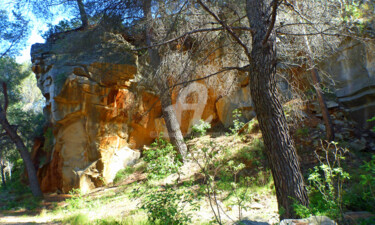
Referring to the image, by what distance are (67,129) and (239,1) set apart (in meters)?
9.04

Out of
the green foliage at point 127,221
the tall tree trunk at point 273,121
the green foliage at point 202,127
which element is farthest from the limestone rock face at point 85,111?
the tall tree trunk at point 273,121

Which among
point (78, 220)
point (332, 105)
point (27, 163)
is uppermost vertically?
point (27, 163)

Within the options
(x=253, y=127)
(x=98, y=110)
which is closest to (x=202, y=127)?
(x=253, y=127)

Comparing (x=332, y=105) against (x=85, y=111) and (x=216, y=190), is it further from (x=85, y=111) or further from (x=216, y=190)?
(x=85, y=111)

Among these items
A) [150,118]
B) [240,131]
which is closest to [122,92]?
[150,118]

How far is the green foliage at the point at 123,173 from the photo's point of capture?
9967 mm

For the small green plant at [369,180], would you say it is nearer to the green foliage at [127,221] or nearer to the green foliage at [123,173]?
the green foliage at [127,221]

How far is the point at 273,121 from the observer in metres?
3.53

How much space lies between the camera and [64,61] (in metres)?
10.3

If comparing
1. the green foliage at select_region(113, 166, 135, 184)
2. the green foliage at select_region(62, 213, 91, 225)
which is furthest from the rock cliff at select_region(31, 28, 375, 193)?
the green foliage at select_region(62, 213, 91, 225)

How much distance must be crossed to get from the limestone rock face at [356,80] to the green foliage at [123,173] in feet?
26.7

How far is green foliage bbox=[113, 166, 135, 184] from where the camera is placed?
392 inches

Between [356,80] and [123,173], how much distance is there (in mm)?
9089

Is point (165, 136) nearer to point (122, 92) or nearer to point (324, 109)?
point (122, 92)
